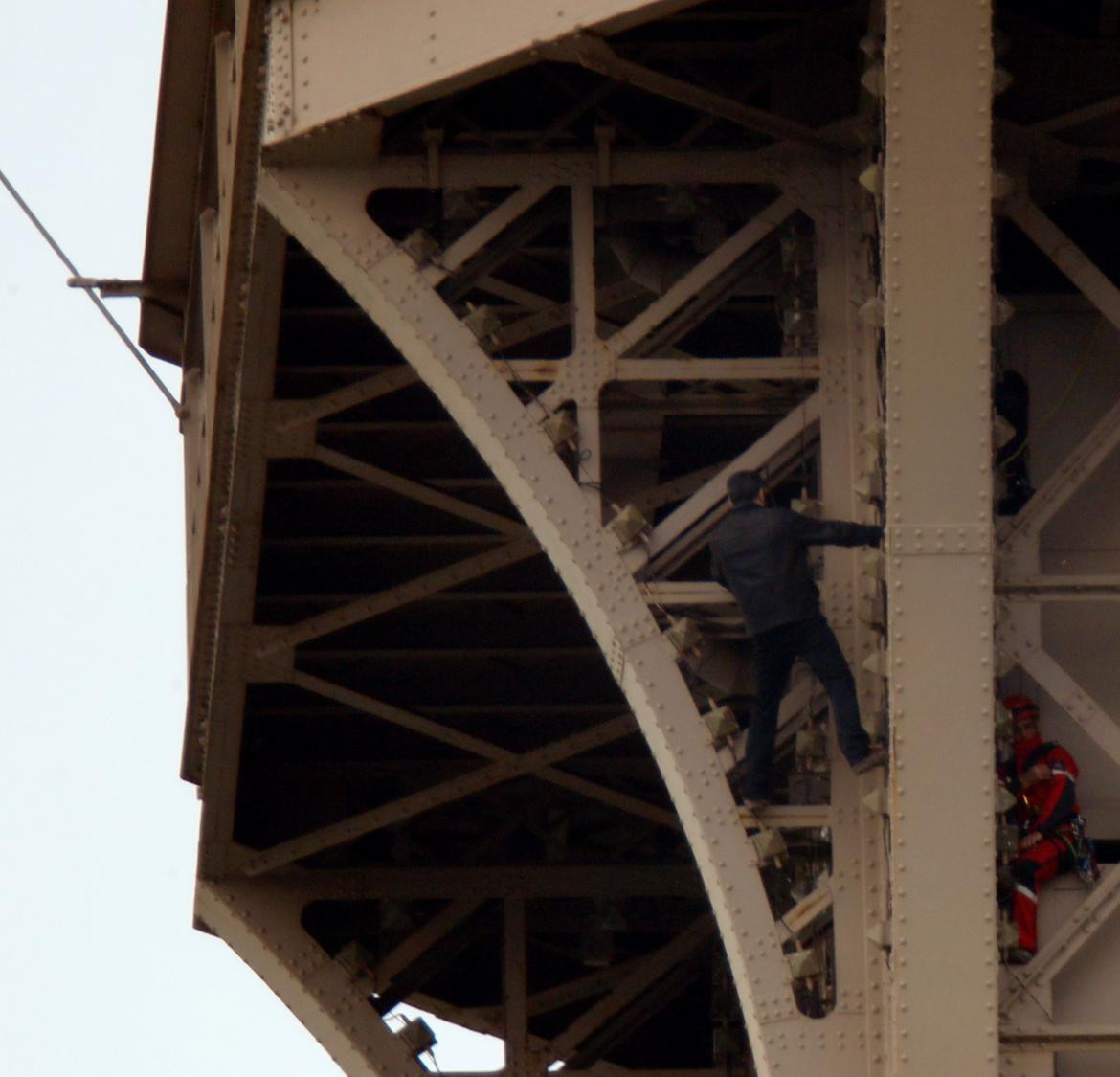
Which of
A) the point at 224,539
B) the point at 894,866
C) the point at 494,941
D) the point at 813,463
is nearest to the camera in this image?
the point at 894,866

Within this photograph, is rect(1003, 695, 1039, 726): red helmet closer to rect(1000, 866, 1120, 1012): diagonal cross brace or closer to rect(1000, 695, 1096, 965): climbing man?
rect(1000, 695, 1096, 965): climbing man

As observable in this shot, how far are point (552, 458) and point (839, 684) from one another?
1953 mm

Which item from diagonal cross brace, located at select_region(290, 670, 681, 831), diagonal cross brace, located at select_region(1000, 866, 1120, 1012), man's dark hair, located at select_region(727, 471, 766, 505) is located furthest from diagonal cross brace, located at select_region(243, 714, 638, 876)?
diagonal cross brace, located at select_region(1000, 866, 1120, 1012)

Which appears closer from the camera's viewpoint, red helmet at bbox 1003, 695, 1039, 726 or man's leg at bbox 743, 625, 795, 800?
man's leg at bbox 743, 625, 795, 800

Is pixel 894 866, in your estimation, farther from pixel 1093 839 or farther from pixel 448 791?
pixel 448 791

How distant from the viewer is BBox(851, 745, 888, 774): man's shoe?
56.1 feet

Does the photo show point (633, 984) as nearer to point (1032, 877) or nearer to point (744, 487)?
point (1032, 877)

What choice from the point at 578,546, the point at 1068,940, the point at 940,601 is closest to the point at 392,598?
the point at 578,546

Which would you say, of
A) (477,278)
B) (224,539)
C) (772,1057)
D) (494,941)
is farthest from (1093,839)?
(494,941)

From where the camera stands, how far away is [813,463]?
18.8m

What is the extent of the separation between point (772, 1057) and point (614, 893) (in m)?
10.5

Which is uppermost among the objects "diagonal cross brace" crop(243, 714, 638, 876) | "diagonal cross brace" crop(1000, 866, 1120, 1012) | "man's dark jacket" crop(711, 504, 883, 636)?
"diagonal cross brace" crop(243, 714, 638, 876)

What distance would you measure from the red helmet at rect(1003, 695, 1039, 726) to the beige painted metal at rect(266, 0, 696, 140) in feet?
13.1

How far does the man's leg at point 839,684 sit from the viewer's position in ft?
56.1
